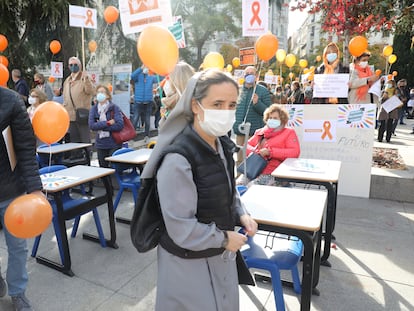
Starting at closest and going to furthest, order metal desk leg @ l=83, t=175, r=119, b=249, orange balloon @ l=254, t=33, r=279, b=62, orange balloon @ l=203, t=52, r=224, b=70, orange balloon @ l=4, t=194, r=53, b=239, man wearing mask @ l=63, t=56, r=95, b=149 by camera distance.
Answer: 1. orange balloon @ l=4, t=194, r=53, b=239
2. metal desk leg @ l=83, t=175, r=119, b=249
3. orange balloon @ l=254, t=33, r=279, b=62
4. orange balloon @ l=203, t=52, r=224, b=70
5. man wearing mask @ l=63, t=56, r=95, b=149

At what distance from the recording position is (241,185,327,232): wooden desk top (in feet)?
6.54

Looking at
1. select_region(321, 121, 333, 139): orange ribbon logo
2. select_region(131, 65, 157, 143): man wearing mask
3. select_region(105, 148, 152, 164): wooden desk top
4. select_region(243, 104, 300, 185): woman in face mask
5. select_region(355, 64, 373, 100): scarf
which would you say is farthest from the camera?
select_region(131, 65, 157, 143): man wearing mask

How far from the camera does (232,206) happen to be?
1.69m

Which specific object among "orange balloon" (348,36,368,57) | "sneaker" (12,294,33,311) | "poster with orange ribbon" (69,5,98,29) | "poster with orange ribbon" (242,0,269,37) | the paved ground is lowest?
the paved ground

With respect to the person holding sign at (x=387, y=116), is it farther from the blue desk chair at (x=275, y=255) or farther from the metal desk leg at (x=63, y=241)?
the metal desk leg at (x=63, y=241)

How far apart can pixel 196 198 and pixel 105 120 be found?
3912 millimetres

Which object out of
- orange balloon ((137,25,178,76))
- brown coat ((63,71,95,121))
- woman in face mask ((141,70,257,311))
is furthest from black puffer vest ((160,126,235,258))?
brown coat ((63,71,95,121))

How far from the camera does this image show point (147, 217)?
5.07 feet

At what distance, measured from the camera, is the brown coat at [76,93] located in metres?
6.19

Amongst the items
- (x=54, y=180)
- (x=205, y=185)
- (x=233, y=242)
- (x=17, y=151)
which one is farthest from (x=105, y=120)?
(x=233, y=242)

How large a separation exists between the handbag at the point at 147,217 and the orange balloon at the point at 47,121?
1.29 m

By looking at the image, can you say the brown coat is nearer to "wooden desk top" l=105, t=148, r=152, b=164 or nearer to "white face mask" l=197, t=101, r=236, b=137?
"wooden desk top" l=105, t=148, r=152, b=164

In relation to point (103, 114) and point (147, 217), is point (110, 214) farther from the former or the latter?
point (147, 217)

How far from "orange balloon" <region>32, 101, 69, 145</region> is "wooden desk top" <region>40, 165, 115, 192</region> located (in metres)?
0.57
